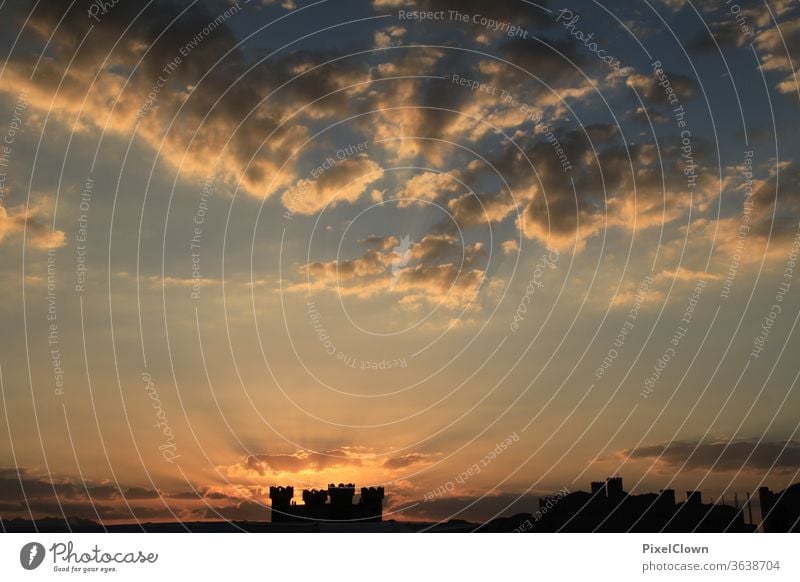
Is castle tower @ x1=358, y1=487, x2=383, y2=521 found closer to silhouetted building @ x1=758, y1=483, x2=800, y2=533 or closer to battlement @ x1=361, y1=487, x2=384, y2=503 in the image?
battlement @ x1=361, y1=487, x2=384, y2=503

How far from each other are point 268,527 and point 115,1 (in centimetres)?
2516

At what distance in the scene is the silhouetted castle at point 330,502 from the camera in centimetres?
6862

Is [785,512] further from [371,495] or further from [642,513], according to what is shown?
[371,495]

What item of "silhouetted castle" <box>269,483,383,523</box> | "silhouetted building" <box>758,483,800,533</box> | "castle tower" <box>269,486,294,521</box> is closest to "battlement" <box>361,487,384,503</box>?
"silhouetted castle" <box>269,483,383,523</box>

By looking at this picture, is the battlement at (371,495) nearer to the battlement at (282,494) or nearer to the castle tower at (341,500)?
the castle tower at (341,500)

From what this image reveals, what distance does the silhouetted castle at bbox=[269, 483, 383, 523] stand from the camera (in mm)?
68625

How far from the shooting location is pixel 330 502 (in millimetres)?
71062
